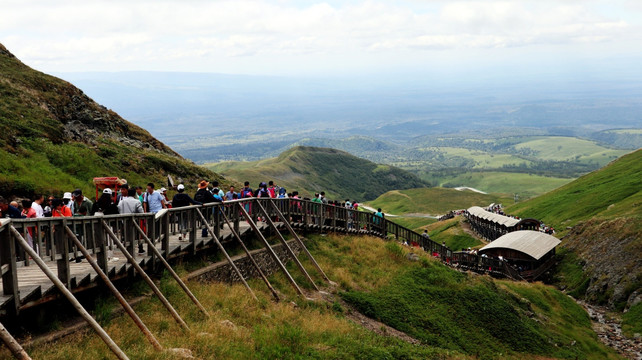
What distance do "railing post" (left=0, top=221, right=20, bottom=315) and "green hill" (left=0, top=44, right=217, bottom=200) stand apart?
1924 centimetres

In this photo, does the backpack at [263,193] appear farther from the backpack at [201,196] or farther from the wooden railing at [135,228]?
the backpack at [201,196]

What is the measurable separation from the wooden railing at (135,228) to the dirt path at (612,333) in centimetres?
1426

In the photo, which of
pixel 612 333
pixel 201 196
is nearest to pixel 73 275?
pixel 201 196

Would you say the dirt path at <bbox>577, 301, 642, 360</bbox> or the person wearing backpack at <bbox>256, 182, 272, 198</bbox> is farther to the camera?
the dirt path at <bbox>577, 301, 642, 360</bbox>

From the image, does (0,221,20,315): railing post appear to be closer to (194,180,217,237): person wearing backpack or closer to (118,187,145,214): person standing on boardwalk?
(118,187,145,214): person standing on boardwalk

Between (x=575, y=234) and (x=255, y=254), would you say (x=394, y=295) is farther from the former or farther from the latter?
A: (x=575, y=234)

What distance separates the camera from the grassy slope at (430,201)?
135 metres

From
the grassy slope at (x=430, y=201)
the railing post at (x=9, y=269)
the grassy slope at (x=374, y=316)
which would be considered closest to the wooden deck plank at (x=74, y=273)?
the railing post at (x=9, y=269)

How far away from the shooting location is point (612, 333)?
30547 mm

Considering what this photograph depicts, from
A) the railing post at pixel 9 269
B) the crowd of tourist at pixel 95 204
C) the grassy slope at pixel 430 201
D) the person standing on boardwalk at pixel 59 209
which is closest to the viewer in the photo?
the railing post at pixel 9 269

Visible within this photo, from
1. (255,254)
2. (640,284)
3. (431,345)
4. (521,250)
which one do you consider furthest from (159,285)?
(521,250)

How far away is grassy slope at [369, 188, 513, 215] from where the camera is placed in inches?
5317

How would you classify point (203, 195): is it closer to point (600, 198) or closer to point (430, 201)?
point (600, 198)

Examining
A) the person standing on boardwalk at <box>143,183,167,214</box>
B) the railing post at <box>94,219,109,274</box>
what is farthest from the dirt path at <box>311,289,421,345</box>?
the railing post at <box>94,219,109,274</box>
